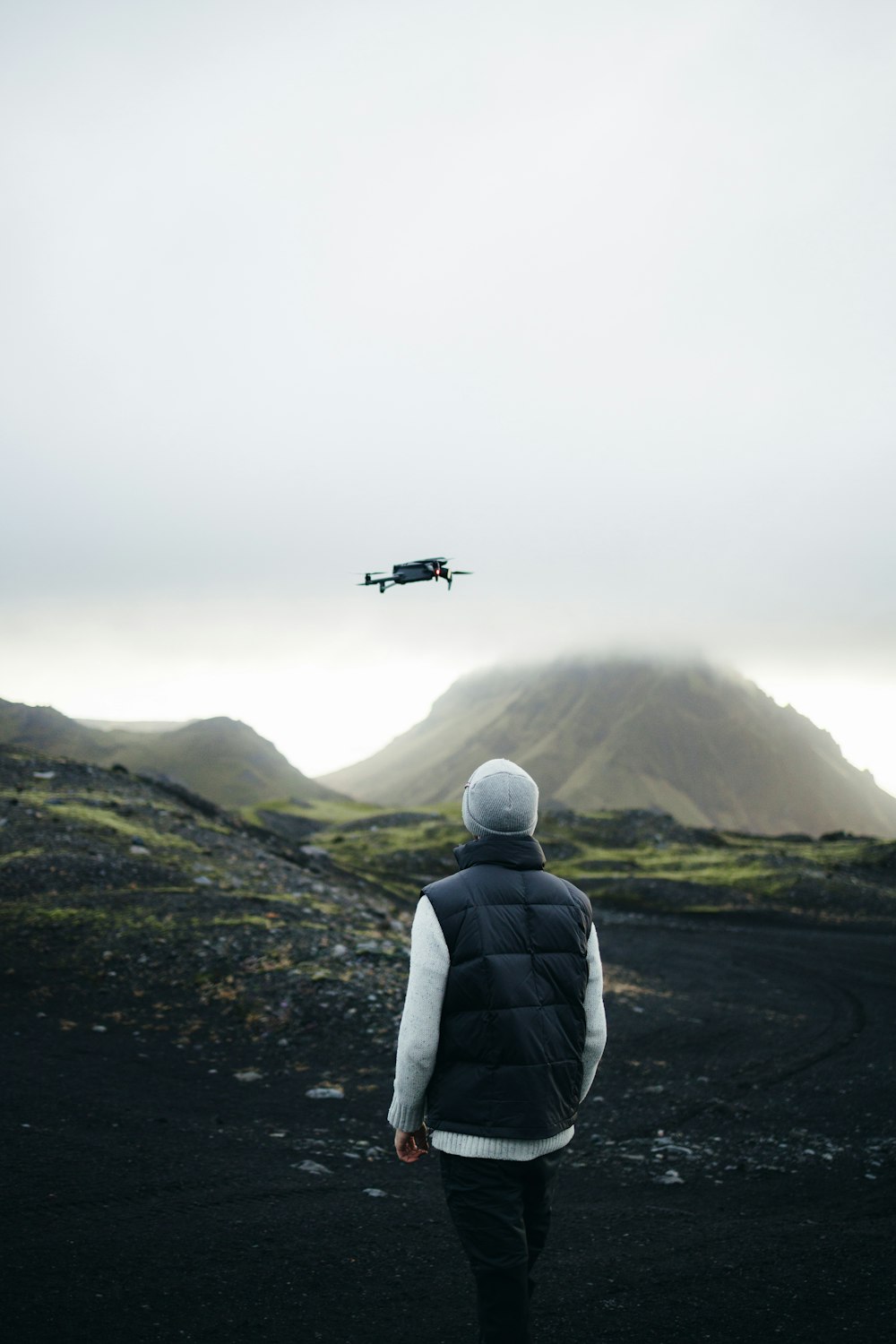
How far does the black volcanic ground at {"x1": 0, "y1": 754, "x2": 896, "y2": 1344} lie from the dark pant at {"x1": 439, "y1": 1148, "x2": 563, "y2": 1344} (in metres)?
2.07

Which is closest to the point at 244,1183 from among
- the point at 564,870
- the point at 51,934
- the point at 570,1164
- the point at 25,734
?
the point at 570,1164

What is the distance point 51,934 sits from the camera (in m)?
17.4

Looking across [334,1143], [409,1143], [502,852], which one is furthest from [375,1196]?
[502,852]

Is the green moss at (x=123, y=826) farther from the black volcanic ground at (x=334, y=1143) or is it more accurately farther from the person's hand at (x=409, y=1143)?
the person's hand at (x=409, y=1143)

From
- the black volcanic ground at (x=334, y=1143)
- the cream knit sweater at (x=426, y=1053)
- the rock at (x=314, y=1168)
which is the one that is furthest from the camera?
the rock at (x=314, y=1168)

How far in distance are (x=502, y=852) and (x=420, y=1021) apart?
926mm

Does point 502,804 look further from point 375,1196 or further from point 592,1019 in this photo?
point 375,1196

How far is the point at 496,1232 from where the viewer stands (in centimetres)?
415

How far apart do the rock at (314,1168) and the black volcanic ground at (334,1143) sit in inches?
1.4

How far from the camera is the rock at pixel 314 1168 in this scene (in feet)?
28.6

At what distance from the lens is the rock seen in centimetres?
871

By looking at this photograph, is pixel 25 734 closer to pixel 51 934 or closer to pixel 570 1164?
pixel 51 934

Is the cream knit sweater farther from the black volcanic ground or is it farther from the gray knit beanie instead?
the black volcanic ground

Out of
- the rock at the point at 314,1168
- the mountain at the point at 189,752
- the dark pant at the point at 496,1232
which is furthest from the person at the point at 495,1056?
the mountain at the point at 189,752
